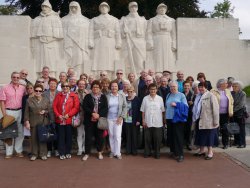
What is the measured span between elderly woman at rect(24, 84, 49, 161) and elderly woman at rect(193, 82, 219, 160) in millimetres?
3072

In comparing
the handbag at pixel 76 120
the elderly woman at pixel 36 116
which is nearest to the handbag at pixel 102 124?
the handbag at pixel 76 120

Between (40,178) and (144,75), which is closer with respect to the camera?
(40,178)

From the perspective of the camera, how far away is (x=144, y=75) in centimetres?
819

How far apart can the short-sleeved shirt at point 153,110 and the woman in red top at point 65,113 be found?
1386 millimetres

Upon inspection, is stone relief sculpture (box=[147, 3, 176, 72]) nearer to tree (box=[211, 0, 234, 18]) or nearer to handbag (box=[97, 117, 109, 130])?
handbag (box=[97, 117, 109, 130])

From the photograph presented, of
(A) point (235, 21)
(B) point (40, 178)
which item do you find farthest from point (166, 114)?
(A) point (235, 21)

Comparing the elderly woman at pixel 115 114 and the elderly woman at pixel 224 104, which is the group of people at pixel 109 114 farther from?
the elderly woman at pixel 224 104

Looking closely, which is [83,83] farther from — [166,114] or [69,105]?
[166,114]

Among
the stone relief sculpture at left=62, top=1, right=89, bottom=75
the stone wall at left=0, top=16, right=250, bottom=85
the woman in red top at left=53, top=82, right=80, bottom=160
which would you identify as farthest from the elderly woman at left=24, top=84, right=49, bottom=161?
the stone wall at left=0, top=16, right=250, bottom=85

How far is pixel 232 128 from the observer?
25.3 feet

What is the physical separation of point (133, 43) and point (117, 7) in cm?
532

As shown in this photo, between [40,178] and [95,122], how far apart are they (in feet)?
6.21

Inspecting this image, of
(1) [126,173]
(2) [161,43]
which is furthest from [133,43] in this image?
(1) [126,173]

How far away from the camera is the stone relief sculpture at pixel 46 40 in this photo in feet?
34.9
